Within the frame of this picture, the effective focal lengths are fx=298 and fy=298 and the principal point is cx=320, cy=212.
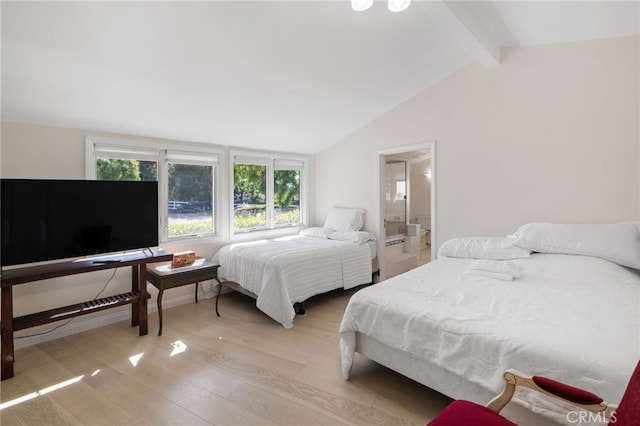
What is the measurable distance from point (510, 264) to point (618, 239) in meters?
0.89

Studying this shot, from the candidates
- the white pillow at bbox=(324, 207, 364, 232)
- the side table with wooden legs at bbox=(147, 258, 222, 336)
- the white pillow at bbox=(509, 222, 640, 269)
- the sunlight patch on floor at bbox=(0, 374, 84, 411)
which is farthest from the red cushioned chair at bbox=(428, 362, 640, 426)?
the white pillow at bbox=(324, 207, 364, 232)

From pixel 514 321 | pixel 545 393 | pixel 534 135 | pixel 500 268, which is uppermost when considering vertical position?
pixel 534 135

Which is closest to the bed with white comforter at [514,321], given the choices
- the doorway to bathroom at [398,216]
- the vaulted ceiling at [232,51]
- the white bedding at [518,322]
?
the white bedding at [518,322]

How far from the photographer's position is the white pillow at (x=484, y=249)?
2656 millimetres

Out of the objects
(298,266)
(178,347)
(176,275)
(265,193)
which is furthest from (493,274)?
(265,193)

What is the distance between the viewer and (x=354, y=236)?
4.10 meters

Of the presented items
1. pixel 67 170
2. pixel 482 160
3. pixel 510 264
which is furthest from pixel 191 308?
pixel 482 160

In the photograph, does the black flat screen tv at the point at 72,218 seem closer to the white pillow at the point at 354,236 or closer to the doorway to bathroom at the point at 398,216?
the white pillow at the point at 354,236

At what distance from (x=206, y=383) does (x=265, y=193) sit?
3005mm

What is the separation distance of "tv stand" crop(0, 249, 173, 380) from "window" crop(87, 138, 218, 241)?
2.01ft

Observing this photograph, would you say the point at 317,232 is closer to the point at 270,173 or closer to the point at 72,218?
the point at 270,173

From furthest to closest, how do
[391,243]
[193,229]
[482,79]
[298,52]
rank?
[391,243], [193,229], [482,79], [298,52]

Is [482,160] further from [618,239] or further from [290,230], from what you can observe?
[290,230]

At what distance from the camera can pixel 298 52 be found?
2.61 meters
